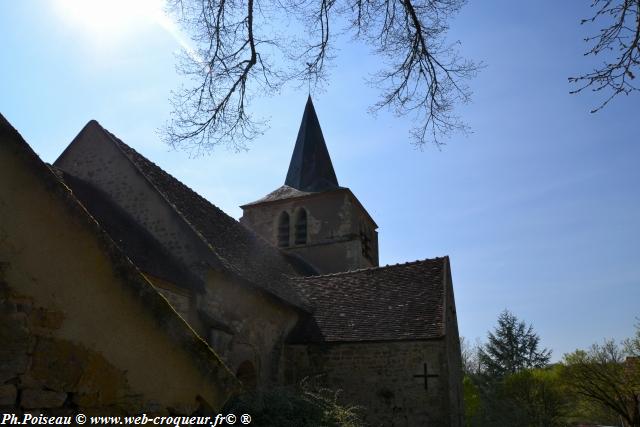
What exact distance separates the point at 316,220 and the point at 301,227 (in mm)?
913

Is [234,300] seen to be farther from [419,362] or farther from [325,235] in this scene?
[325,235]

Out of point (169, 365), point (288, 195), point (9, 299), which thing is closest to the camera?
point (9, 299)

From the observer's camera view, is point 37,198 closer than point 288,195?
Yes

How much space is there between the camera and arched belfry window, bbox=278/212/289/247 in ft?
82.7

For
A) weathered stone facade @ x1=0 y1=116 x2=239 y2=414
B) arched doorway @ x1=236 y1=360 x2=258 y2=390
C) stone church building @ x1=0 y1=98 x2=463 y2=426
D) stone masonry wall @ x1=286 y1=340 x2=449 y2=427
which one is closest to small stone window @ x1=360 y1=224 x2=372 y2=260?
stone church building @ x1=0 y1=98 x2=463 y2=426

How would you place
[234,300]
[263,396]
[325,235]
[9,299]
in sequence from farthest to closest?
[325,235] < [234,300] < [263,396] < [9,299]

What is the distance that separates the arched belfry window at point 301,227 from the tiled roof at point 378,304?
26.8ft

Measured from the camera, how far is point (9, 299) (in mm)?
3119

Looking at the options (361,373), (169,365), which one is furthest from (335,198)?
(169,365)

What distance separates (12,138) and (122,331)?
150 cm

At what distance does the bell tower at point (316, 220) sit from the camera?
77.9 ft

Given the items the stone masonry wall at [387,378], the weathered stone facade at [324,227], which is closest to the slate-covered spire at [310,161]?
the weathered stone facade at [324,227]

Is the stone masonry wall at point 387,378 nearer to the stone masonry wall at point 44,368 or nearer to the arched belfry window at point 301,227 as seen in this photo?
the stone masonry wall at point 44,368

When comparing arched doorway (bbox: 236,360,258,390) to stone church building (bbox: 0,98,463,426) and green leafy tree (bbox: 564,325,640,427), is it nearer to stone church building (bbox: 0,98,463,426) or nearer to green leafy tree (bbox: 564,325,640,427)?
stone church building (bbox: 0,98,463,426)
